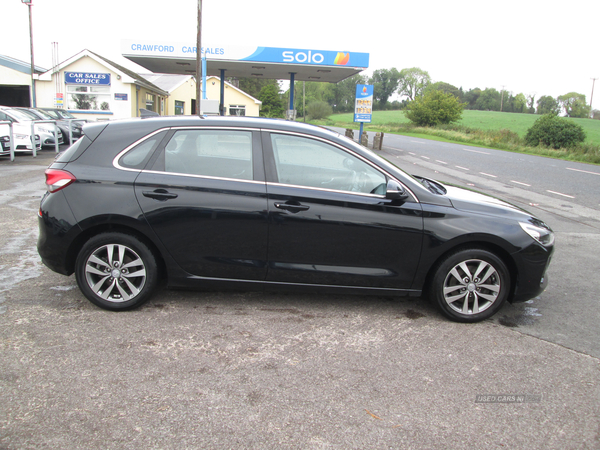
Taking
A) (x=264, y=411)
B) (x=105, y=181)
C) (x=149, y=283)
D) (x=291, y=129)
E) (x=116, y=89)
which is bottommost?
(x=264, y=411)

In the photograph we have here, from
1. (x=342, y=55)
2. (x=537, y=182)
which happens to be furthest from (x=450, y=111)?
(x=537, y=182)

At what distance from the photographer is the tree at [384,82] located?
138 metres

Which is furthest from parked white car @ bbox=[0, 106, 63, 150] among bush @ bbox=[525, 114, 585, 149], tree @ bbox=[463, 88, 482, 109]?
tree @ bbox=[463, 88, 482, 109]

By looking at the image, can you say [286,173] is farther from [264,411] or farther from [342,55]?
[342,55]

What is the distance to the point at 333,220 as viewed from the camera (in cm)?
391

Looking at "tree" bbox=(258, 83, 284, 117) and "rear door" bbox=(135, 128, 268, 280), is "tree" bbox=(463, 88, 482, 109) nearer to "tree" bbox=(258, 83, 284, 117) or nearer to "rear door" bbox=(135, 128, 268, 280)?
"tree" bbox=(258, 83, 284, 117)

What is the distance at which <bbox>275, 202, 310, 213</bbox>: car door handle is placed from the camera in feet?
12.8

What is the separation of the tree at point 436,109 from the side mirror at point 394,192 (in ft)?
181

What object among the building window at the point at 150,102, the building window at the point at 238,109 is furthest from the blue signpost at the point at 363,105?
the building window at the point at 238,109

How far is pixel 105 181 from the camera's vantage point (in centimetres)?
396

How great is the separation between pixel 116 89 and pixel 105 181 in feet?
105

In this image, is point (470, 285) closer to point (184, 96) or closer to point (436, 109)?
point (184, 96)

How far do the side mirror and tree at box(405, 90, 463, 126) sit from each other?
5508 centimetres

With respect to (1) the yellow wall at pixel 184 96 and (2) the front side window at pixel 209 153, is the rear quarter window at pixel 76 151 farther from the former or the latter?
(1) the yellow wall at pixel 184 96
